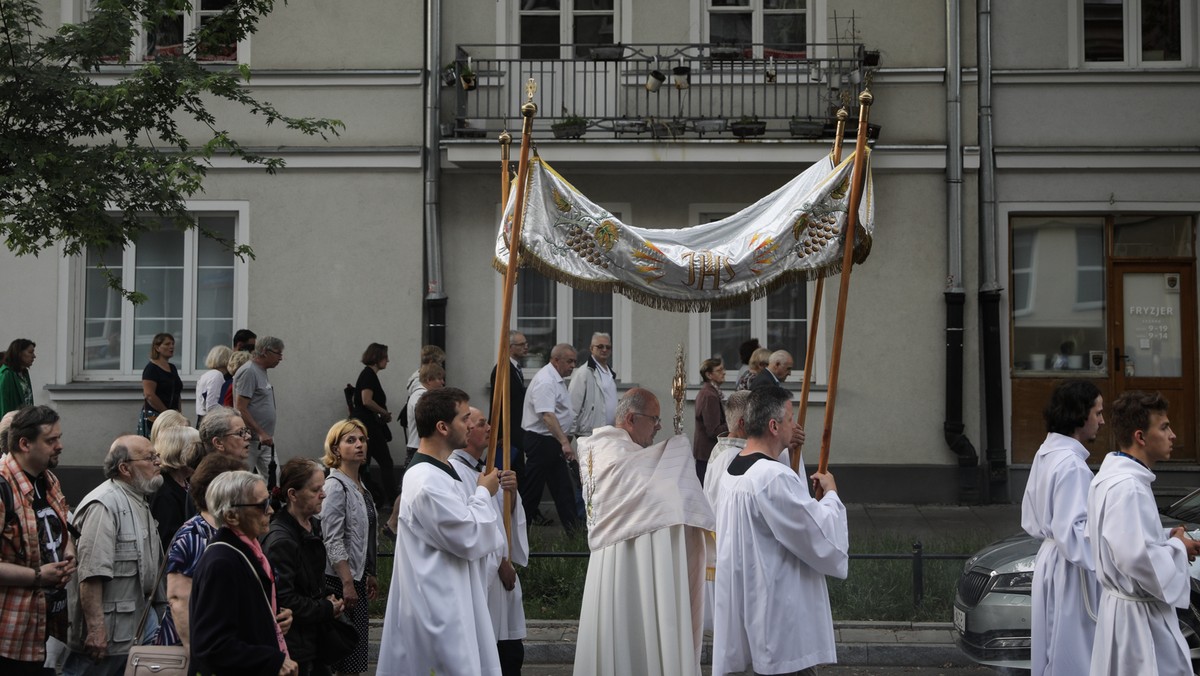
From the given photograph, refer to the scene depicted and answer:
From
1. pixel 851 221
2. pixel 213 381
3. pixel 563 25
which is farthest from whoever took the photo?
pixel 563 25

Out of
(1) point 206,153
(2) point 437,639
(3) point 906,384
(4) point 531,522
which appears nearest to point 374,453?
(4) point 531,522

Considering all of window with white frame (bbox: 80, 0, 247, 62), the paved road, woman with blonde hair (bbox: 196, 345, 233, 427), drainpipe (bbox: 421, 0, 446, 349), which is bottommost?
the paved road

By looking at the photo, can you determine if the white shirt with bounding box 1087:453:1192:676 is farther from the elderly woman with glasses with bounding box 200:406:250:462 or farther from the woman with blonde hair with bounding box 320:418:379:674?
the elderly woman with glasses with bounding box 200:406:250:462

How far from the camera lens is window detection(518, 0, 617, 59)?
1608cm

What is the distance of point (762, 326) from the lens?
1584 cm

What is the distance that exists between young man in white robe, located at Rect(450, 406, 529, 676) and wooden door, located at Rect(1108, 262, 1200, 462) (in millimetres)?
10555

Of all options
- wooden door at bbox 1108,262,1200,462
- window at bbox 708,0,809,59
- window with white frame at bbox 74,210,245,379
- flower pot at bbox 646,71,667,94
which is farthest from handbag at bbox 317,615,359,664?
wooden door at bbox 1108,262,1200,462

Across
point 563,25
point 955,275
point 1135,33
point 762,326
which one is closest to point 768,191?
point 762,326

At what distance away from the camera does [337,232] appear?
15.8m

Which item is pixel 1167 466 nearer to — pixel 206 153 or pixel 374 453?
pixel 374 453

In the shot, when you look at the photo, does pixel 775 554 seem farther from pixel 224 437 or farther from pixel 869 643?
pixel 869 643

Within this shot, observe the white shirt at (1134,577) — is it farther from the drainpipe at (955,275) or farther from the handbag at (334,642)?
the drainpipe at (955,275)

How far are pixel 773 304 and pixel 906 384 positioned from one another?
1.86m

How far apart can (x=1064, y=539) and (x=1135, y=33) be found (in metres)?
11.2
